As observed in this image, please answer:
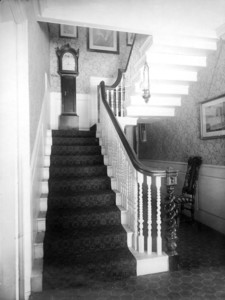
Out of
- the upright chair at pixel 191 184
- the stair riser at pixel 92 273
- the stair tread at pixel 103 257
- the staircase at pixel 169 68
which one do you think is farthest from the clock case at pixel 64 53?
the stair riser at pixel 92 273

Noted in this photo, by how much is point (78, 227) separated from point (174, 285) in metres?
1.15

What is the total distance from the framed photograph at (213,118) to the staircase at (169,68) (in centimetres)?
58

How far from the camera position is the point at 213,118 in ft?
11.1

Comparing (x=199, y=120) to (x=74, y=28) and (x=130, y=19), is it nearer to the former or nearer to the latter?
(x=130, y=19)

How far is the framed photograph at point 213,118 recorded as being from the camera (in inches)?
127

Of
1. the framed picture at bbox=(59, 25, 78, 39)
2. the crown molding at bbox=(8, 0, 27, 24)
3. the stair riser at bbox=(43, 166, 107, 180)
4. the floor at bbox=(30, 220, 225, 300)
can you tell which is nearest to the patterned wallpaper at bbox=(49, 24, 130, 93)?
the framed picture at bbox=(59, 25, 78, 39)

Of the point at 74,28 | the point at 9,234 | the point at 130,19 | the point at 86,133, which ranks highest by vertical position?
the point at 74,28

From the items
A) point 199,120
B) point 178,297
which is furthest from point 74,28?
point 178,297

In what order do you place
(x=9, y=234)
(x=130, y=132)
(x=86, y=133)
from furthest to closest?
(x=130, y=132), (x=86, y=133), (x=9, y=234)

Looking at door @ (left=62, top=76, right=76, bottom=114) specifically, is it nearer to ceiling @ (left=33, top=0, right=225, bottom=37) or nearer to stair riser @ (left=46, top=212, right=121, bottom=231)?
ceiling @ (left=33, top=0, right=225, bottom=37)

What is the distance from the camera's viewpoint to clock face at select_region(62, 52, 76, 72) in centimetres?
511

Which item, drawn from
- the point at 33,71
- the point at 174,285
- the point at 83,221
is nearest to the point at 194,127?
the point at 83,221

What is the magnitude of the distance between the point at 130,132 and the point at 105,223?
13.5 feet

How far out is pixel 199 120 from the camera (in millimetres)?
3762
